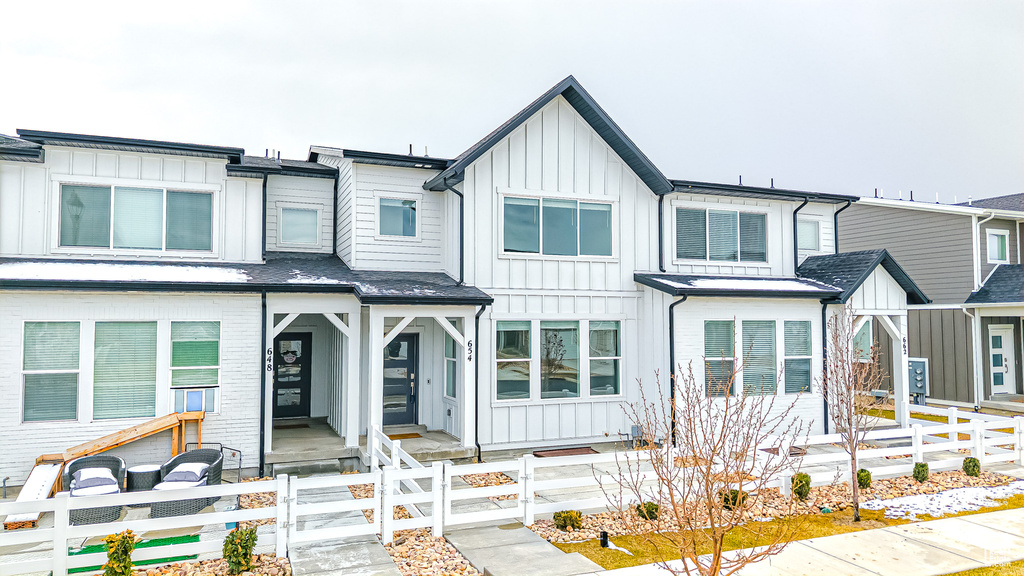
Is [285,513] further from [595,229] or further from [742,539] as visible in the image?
[595,229]

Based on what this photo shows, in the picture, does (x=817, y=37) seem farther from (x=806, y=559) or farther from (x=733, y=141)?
(x=806, y=559)

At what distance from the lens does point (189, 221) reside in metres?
13.5

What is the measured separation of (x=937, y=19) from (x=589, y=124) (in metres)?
20.8

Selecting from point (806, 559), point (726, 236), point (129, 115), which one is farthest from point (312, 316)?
point (129, 115)

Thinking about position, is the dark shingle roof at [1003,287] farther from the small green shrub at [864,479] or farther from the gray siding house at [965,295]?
the small green shrub at [864,479]

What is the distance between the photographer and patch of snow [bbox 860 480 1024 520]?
998 centimetres

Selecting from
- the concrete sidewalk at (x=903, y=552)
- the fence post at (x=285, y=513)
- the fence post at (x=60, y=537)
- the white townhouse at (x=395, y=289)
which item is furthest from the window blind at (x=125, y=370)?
the concrete sidewalk at (x=903, y=552)

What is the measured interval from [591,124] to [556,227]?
8.74 ft

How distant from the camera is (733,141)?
52094 millimetres

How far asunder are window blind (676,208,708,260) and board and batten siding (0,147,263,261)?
33.1 ft

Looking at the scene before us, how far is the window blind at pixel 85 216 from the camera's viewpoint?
1262 cm

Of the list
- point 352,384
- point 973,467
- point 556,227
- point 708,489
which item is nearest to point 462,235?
point 556,227

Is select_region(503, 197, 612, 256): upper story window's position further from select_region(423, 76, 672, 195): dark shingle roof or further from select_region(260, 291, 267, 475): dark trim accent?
select_region(260, 291, 267, 475): dark trim accent

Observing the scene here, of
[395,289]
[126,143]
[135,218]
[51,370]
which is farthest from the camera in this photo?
[135,218]
